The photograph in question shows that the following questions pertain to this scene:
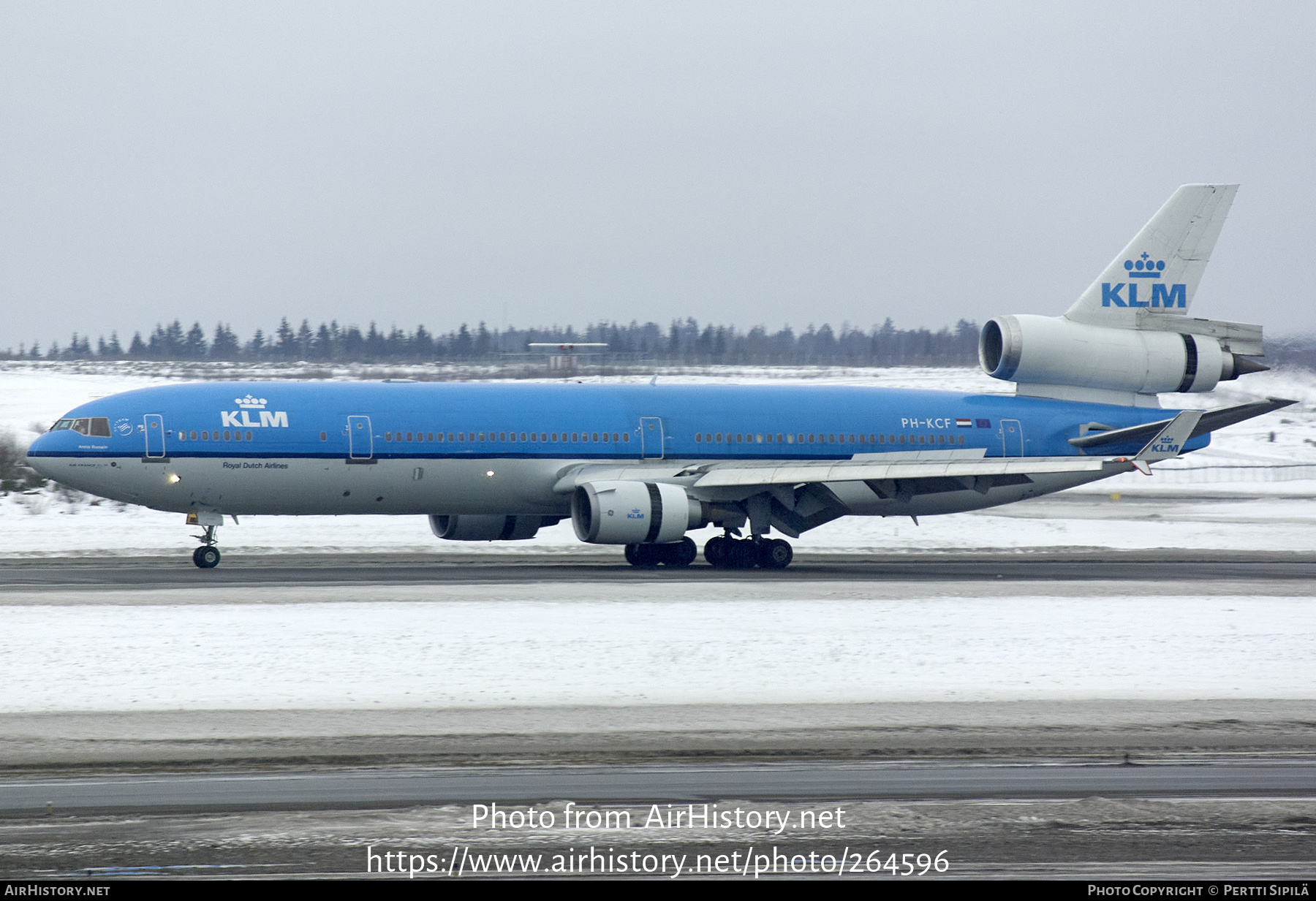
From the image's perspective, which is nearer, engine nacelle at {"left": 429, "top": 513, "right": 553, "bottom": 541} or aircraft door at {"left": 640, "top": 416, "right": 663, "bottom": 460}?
aircraft door at {"left": 640, "top": 416, "right": 663, "bottom": 460}

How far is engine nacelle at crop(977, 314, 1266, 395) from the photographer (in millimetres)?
35875

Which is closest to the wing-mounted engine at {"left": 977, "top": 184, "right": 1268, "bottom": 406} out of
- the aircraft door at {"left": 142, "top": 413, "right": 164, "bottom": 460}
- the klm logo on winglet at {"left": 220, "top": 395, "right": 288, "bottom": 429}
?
the klm logo on winglet at {"left": 220, "top": 395, "right": 288, "bottom": 429}

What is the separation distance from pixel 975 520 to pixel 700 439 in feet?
43.3

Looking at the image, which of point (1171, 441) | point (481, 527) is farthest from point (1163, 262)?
point (481, 527)

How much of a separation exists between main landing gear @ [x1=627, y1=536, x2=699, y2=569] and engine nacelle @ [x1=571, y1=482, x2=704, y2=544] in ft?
5.85

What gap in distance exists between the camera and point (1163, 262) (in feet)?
118

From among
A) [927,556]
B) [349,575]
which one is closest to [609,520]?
[349,575]

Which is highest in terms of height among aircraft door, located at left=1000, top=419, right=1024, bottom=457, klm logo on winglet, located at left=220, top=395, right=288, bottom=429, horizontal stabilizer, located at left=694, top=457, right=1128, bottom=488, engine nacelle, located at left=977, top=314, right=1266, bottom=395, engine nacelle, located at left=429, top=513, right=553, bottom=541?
engine nacelle, located at left=977, top=314, right=1266, bottom=395

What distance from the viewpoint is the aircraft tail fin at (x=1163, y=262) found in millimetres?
35844

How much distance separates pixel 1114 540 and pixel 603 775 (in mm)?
31547

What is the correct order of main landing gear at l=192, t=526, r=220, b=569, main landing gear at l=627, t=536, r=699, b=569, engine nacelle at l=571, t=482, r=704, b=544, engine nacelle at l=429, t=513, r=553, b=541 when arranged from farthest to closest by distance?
1. engine nacelle at l=429, t=513, r=553, b=541
2. main landing gear at l=627, t=536, r=699, b=569
3. engine nacelle at l=571, t=482, r=704, b=544
4. main landing gear at l=192, t=526, r=220, b=569

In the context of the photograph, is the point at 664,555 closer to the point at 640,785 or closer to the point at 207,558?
the point at 207,558

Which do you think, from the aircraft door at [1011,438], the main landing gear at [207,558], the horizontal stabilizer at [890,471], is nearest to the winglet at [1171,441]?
the horizontal stabilizer at [890,471]

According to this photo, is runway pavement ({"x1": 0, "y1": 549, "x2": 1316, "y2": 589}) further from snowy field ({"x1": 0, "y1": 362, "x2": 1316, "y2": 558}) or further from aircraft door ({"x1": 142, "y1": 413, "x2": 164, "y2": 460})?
aircraft door ({"x1": 142, "y1": 413, "x2": 164, "y2": 460})
